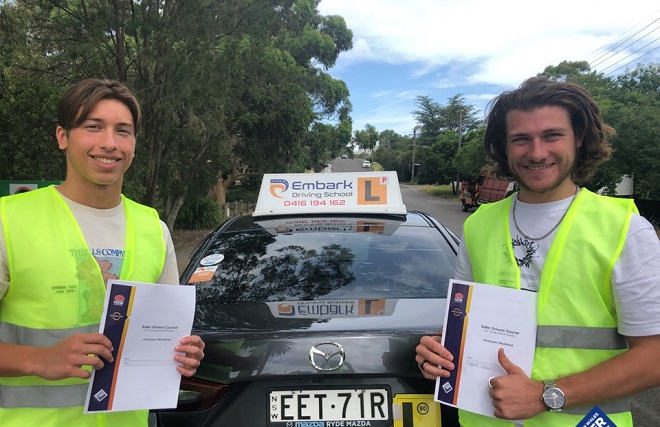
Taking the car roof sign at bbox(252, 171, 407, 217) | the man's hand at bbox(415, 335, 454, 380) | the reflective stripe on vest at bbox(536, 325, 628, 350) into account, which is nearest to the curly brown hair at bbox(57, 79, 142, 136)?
the man's hand at bbox(415, 335, 454, 380)

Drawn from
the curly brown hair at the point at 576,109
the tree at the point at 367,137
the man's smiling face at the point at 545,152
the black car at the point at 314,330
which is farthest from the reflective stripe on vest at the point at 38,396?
the tree at the point at 367,137

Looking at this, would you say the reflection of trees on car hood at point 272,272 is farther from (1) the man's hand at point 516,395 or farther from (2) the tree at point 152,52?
(2) the tree at point 152,52

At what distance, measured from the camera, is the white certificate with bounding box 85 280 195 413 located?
4.96 feet

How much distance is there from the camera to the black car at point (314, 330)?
182 cm

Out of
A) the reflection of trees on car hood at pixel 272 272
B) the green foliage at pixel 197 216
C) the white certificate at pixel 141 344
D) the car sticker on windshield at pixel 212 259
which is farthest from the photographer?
the green foliage at pixel 197 216

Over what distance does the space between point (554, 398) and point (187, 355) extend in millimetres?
1116

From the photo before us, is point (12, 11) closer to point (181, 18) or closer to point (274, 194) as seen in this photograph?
point (181, 18)

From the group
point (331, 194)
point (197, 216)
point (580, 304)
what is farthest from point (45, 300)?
point (197, 216)

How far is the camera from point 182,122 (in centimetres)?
1210

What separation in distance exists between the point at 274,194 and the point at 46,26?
748 cm

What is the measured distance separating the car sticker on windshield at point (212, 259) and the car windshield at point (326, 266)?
3 centimetres

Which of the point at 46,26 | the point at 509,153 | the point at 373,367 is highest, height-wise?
the point at 46,26

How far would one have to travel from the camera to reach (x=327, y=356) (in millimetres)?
1814

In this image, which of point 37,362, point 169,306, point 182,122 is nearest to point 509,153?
point 169,306
